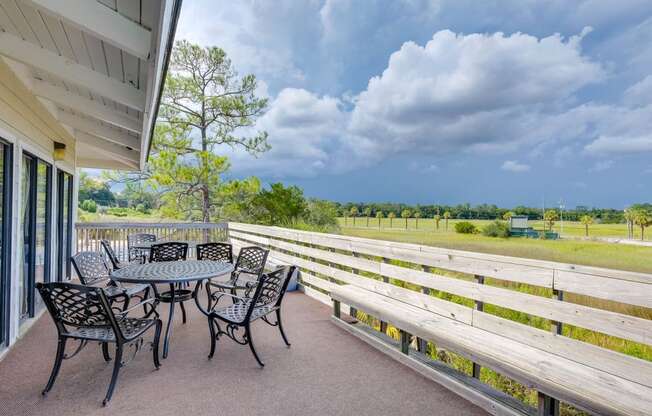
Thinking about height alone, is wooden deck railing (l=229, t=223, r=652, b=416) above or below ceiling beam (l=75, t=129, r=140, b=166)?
below

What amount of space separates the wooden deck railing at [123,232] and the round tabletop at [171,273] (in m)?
4.46

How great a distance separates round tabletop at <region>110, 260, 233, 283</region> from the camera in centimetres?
311

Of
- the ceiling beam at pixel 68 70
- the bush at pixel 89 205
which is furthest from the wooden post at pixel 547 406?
the bush at pixel 89 205

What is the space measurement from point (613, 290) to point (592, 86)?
45629mm

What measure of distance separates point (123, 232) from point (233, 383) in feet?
21.4

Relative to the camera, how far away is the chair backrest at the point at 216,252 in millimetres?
4932

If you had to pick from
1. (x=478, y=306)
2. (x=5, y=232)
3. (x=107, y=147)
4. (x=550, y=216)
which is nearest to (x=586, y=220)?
(x=550, y=216)

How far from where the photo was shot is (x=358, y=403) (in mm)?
2311

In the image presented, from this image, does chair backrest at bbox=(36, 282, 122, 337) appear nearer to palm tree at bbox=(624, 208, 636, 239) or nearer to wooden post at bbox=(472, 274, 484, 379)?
wooden post at bbox=(472, 274, 484, 379)

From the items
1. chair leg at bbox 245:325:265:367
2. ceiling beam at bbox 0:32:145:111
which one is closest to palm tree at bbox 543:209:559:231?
chair leg at bbox 245:325:265:367

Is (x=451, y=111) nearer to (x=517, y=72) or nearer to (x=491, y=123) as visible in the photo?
(x=517, y=72)

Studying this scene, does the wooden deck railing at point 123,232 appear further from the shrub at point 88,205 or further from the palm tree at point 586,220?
the palm tree at point 586,220

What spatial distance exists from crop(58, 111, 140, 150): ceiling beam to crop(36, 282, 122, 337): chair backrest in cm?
319

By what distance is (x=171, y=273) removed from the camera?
11.0 feet
